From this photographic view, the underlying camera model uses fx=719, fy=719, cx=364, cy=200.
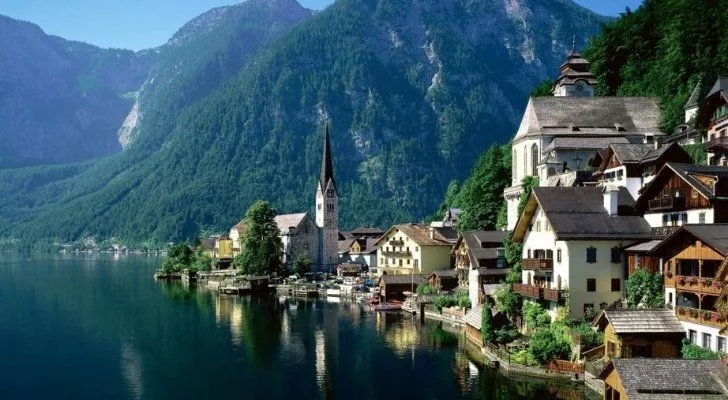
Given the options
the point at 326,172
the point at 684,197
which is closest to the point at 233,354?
the point at 684,197

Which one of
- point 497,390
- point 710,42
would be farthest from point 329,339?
point 710,42

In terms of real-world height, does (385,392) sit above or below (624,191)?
below

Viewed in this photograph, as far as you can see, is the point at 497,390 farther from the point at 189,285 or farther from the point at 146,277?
the point at 146,277

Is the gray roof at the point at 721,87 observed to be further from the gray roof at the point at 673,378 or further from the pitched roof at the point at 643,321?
the gray roof at the point at 673,378

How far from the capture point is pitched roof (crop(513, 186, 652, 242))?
52469 mm

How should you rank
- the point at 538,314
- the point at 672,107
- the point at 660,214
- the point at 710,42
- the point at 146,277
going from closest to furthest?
1. the point at 660,214
2. the point at 538,314
3. the point at 672,107
4. the point at 710,42
5. the point at 146,277

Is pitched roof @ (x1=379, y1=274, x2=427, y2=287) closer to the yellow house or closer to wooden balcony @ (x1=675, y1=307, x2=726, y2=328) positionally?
the yellow house

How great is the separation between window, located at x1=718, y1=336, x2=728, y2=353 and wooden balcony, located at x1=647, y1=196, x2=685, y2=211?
41.1 ft

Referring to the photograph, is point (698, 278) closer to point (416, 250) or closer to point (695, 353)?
point (695, 353)

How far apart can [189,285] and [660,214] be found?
10609 centimetres

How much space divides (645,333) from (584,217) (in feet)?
40.5

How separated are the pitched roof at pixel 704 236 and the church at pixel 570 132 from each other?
1241 inches

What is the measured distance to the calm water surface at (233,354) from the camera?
51656 millimetres

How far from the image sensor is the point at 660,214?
52.3m
